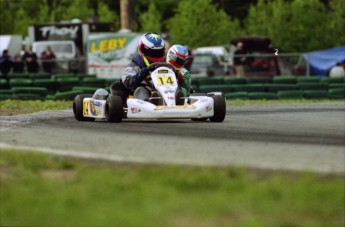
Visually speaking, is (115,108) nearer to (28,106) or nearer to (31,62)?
(28,106)

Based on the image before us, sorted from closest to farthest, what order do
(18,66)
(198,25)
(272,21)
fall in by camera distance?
(18,66) → (272,21) → (198,25)

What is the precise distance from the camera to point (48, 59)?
34781mm

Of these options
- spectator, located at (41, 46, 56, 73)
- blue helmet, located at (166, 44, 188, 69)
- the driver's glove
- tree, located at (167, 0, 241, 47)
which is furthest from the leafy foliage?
the driver's glove

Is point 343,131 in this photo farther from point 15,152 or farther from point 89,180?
point 89,180

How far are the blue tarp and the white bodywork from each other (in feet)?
59.4

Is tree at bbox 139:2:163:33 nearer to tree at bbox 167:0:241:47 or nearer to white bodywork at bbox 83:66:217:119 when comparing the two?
tree at bbox 167:0:241:47

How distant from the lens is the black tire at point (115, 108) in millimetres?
13422

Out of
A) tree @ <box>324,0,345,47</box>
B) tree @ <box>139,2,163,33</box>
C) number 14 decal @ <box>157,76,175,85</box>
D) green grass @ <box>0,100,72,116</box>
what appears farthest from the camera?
tree @ <box>139,2,163,33</box>

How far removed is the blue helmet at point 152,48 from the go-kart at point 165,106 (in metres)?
0.56

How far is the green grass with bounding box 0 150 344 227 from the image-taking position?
20.7 ft

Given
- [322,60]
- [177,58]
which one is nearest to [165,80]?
[177,58]

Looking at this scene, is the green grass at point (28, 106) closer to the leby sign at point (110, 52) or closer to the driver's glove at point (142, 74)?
the driver's glove at point (142, 74)

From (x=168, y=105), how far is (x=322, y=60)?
1921 cm

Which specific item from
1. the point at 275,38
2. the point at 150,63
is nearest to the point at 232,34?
the point at 275,38
